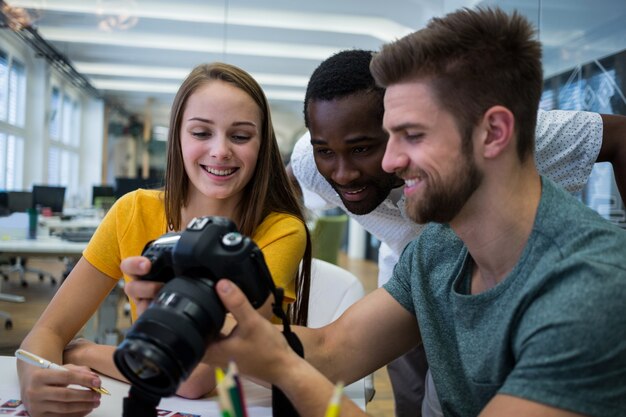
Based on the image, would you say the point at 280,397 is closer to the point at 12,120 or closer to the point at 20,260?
the point at 20,260

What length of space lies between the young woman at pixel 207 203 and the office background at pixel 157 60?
5.82ft

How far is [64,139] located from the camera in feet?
31.2

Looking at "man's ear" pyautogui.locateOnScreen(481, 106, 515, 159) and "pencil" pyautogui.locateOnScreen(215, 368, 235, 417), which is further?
"man's ear" pyautogui.locateOnScreen(481, 106, 515, 159)

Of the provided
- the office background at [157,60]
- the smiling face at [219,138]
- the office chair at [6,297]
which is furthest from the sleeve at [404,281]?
the office chair at [6,297]

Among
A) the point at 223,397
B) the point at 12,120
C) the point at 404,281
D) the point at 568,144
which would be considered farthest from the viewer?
the point at 12,120

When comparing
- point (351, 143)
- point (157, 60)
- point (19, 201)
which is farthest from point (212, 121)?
point (157, 60)

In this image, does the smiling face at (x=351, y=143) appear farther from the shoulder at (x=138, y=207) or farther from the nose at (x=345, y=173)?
the shoulder at (x=138, y=207)

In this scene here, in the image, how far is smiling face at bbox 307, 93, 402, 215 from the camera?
125 centimetres

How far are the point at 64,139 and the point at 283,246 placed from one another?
31.3ft

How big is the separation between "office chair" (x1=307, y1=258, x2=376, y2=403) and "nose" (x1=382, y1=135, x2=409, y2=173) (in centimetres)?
63

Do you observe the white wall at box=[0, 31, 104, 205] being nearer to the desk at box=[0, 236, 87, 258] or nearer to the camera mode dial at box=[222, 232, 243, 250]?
the desk at box=[0, 236, 87, 258]

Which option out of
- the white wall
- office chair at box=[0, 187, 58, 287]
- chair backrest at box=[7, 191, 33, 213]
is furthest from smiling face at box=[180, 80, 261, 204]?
the white wall

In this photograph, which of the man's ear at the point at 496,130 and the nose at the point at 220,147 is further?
the nose at the point at 220,147

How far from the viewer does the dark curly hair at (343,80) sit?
50.2 inches
